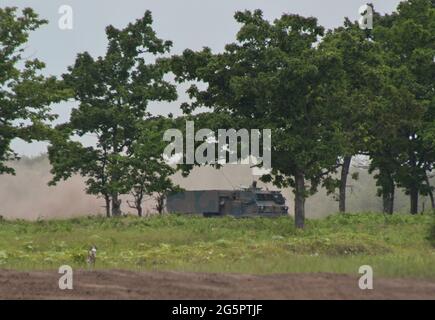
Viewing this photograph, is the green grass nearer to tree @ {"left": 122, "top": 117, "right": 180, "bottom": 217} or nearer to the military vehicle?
the military vehicle

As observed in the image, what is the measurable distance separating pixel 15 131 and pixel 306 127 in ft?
59.5

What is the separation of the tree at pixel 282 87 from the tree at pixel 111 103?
562 inches

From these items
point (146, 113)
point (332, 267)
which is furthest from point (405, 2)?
point (332, 267)

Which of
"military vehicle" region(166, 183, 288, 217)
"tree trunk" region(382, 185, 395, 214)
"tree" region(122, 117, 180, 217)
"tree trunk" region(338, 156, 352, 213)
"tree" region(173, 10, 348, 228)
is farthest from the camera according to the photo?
"tree trunk" region(382, 185, 395, 214)

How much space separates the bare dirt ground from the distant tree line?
2234cm

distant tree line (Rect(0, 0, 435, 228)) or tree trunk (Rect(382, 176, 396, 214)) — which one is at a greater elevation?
distant tree line (Rect(0, 0, 435, 228))

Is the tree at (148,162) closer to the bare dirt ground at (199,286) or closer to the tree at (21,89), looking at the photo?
the tree at (21,89)

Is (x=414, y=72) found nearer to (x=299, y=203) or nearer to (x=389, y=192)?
(x=389, y=192)

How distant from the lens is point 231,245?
104 ft

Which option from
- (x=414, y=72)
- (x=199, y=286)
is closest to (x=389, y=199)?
(x=414, y=72)

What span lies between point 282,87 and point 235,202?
48.3ft

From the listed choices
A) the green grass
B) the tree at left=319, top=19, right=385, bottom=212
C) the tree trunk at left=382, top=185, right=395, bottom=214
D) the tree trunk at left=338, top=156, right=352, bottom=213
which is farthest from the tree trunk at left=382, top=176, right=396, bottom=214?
the tree at left=319, top=19, right=385, bottom=212

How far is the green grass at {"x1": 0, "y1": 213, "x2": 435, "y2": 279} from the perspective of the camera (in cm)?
2367
